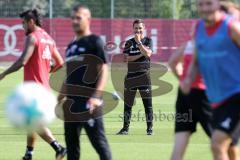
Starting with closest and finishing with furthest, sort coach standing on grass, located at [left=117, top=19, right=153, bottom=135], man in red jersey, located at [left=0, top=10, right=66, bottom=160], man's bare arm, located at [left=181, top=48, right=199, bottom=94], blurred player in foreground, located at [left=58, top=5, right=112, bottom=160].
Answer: man's bare arm, located at [left=181, top=48, right=199, bottom=94], blurred player in foreground, located at [left=58, top=5, right=112, bottom=160], man in red jersey, located at [left=0, top=10, right=66, bottom=160], coach standing on grass, located at [left=117, top=19, right=153, bottom=135]

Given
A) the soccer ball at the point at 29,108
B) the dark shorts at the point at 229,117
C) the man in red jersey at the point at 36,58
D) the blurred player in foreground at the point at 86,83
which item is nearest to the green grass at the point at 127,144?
the man in red jersey at the point at 36,58

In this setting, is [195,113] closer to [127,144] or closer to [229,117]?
Answer: [229,117]

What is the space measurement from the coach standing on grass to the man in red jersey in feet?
11.5

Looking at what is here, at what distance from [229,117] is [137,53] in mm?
6931

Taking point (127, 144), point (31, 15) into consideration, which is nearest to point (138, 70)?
point (127, 144)

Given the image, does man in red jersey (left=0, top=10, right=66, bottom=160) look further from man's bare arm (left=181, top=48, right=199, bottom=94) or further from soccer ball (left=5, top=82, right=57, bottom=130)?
man's bare arm (left=181, top=48, right=199, bottom=94)

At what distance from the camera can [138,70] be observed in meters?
14.8

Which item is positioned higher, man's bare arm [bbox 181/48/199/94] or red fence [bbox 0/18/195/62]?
man's bare arm [bbox 181/48/199/94]

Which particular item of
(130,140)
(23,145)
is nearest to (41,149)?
(23,145)

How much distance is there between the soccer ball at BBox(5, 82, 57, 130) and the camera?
8.21m

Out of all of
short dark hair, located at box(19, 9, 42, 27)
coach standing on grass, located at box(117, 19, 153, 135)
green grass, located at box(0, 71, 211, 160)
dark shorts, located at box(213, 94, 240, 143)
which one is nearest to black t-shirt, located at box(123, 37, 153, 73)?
coach standing on grass, located at box(117, 19, 153, 135)

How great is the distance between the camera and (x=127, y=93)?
1518cm

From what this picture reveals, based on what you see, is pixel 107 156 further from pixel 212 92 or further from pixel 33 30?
pixel 33 30

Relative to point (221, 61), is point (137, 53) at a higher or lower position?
lower
